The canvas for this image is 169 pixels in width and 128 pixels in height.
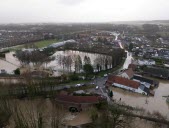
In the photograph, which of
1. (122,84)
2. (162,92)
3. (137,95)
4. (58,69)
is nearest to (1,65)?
(58,69)

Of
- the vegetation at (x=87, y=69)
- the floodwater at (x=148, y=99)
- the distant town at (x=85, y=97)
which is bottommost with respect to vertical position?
the floodwater at (x=148, y=99)

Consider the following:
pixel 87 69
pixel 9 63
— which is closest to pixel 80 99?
pixel 87 69

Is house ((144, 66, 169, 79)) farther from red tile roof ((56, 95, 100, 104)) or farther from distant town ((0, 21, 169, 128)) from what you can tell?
red tile roof ((56, 95, 100, 104))

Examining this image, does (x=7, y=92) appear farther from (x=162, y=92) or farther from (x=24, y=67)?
(x=162, y=92)

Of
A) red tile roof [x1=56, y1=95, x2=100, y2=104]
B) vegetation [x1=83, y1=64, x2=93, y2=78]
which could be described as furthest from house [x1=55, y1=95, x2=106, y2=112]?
vegetation [x1=83, y1=64, x2=93, y2=78]

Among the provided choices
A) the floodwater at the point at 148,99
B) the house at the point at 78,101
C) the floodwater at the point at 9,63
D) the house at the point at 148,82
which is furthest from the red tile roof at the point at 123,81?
the floodwater at the point at 9,63

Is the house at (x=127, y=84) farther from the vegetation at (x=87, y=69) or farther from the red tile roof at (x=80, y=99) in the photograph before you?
the red tile roof at (x=80, y=99)

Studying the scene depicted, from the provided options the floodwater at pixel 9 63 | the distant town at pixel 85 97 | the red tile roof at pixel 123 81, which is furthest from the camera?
the floodwater at pixel 9 63
